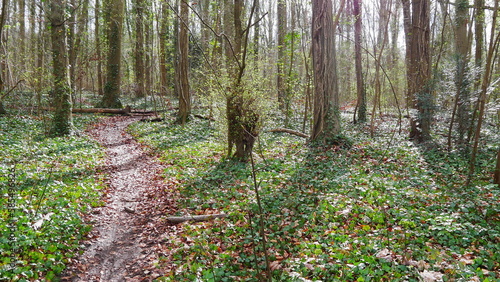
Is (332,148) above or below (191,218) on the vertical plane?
above

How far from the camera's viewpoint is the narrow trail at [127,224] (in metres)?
3.97

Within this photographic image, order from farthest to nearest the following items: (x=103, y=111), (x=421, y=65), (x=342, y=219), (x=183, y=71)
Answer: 1. (x=103, y=111)
2. (x=183, y=71)
3. (x=421, y=65)
4. (x=342, y=219)

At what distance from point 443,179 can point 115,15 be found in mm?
17884

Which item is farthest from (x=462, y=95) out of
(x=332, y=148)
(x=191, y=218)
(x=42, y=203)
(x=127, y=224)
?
(x=42, y=203)

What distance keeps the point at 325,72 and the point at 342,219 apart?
19.9 feet

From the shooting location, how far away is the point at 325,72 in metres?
9.73

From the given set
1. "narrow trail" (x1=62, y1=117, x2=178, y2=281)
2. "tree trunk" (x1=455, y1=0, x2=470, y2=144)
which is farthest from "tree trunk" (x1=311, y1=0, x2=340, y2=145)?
"narrow trail" (x1=62, y1=117, x2=178, y2=281)

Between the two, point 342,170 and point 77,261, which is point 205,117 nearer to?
point 342,170

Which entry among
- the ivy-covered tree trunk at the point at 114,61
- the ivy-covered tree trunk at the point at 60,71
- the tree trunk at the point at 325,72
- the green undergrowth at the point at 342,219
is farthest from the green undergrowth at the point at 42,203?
the ivy-covered tree trunk at the point at 114,61

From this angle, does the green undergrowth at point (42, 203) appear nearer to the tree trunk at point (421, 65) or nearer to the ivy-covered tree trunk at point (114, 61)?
the tree trunk at point (421, 65)

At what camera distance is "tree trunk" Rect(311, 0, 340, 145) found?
31.7 feet

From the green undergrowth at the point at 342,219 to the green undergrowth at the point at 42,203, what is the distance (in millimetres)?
1453

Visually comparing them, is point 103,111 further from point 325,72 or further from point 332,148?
point 332,148

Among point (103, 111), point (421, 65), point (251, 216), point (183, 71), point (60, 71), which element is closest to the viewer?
point (251, 216)
